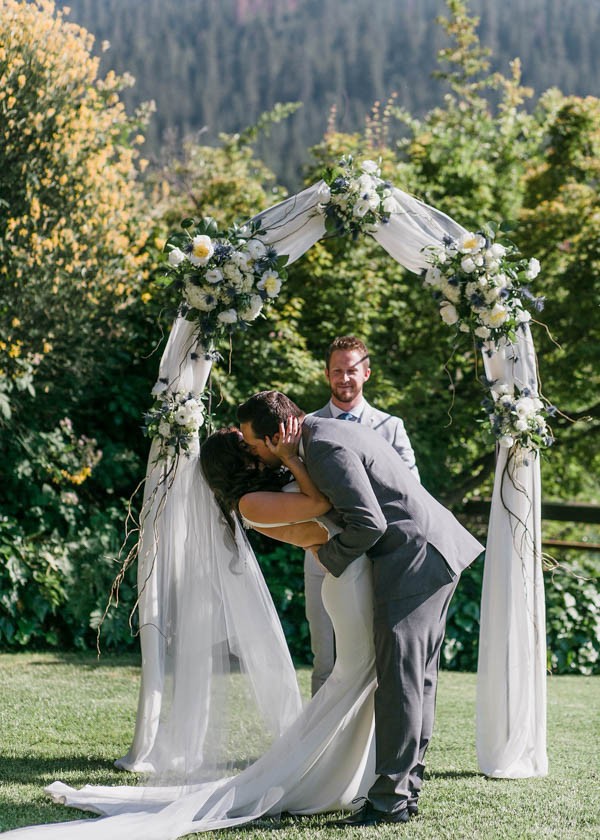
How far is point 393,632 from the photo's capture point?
11.7 feet

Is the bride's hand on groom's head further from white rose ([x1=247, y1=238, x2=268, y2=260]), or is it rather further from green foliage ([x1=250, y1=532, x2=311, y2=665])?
green foliage ([x1=250, y1=532, x2=311, y2=665])

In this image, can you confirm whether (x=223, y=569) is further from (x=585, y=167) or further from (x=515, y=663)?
(x=585, y=167)

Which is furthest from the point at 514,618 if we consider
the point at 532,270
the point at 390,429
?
the point at 532,270

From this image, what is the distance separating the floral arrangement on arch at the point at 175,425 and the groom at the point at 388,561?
0.89m

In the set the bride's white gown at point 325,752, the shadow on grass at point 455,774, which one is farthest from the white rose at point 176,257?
the shadow on grass at point 455,774

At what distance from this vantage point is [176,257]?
4.32 m

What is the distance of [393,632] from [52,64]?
5086 millimetres

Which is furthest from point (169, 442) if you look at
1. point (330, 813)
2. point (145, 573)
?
point (330, 813)

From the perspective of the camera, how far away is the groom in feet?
11.3

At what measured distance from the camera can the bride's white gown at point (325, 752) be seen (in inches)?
142

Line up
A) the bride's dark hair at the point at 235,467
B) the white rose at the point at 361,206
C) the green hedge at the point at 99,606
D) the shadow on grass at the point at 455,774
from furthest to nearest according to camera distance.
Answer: the green hedge at the point at 99,606, the white rose at the point at 361,206, the shadow on grass at the point at 455,774, the bride's dark hair at the point at 235,467

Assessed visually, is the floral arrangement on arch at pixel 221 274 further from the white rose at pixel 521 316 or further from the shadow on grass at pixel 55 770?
the shadow on grass at pixel 55 770

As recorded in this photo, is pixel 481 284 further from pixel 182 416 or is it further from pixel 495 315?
pixel 182 416

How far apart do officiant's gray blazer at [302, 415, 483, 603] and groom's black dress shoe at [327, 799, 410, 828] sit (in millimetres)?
741
